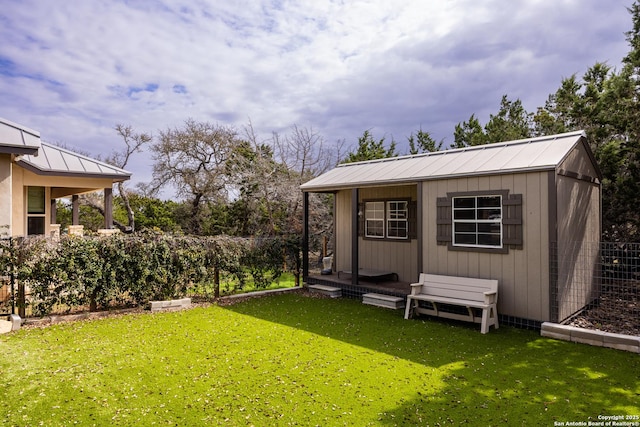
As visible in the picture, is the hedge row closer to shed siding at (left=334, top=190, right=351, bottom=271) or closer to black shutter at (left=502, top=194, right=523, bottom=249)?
shed siding at (left=334, top=190, right=351, bottom=271)

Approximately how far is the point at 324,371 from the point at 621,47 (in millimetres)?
12263

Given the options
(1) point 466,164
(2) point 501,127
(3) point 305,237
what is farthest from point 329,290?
(2) point 501,127

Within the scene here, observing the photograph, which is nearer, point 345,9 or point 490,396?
point 490,396

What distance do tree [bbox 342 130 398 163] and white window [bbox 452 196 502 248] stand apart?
38.9 feet

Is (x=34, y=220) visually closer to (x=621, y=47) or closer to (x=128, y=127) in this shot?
(x=128, y=127)

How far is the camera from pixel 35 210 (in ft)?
37.7

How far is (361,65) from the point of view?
44.6 feet

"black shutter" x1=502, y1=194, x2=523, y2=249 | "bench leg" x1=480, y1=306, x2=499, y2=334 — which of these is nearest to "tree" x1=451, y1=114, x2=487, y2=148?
"black shutter" x1=502, y1=194, x2=523, y2=249

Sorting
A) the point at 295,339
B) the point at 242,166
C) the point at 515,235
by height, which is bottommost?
the point at 295,339

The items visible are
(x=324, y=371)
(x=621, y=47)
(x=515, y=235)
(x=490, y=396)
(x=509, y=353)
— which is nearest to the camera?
(x=490, y=396)

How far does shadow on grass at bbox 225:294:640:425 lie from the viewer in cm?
361

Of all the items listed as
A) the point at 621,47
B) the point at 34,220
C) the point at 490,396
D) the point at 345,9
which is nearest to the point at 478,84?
the point at 621,47

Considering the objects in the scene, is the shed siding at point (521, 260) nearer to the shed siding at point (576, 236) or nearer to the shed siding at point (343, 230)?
the shed siding at point (576, 236)

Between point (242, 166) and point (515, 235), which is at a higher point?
point (242, 166)
